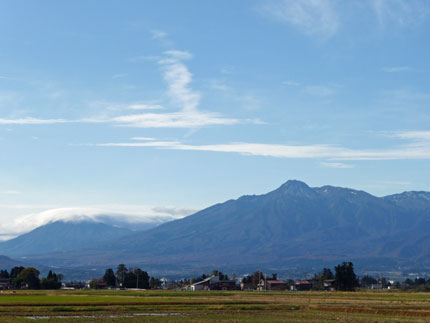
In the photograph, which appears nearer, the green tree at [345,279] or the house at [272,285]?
the green tree at [345,279]

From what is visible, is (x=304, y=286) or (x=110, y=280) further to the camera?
(x=110, y=280)

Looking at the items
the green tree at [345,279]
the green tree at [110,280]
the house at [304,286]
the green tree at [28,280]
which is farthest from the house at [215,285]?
the green tree at [28,280]

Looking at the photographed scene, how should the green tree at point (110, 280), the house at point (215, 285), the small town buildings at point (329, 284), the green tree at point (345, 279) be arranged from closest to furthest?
the green tree at point (345, 279) → the small town buildings at point (329, 284) → the house at point (215, 285) → the green tree at point (110, 280)

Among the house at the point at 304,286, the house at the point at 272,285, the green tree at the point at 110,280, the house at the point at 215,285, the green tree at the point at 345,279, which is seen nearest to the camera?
the green tree at the point at 345,279

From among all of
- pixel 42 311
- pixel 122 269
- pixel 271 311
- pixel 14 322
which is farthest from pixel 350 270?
pixel 14 322

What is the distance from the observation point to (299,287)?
161 m

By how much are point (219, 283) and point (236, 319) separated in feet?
360

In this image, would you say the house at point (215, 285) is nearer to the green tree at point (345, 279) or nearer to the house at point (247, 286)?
the house at point (247, 286)

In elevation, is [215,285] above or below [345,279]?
below

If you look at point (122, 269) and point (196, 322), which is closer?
point (196, 322)

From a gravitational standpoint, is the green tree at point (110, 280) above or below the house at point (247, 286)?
above

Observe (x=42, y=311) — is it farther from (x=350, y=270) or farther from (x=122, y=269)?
(x=122, y=269)

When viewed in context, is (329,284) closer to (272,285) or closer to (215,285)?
(272,285)

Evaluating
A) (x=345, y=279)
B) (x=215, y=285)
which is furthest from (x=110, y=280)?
(x=345, y=279)
